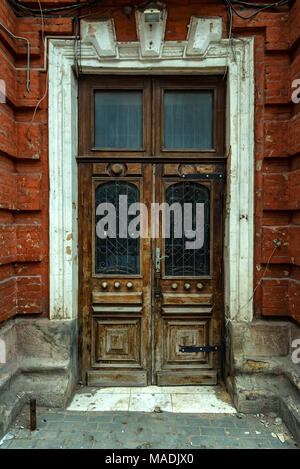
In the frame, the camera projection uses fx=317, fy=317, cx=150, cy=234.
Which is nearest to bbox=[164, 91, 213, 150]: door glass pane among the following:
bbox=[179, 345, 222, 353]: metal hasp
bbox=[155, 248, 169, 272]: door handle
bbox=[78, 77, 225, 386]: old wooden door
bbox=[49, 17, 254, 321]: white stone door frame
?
bbox=[78, 77, 225, 386]: old wooden door

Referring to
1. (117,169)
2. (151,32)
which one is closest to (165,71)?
(151,32)

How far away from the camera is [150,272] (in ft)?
11.6

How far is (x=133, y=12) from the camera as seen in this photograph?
328 cm

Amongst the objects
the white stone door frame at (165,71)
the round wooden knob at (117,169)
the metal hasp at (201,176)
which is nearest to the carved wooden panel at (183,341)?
the white stone door frame at (165,71)

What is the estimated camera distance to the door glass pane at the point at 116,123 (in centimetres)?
359

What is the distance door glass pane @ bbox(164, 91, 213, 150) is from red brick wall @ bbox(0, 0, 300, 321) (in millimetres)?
555

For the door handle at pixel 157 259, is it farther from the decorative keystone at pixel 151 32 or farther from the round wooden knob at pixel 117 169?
the decorative keystone at pixel 151 32

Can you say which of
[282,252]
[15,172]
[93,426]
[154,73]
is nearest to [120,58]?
[154,73]

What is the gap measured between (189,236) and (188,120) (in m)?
1.32

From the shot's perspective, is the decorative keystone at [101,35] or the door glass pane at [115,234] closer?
the decorative keystone at [101,35]

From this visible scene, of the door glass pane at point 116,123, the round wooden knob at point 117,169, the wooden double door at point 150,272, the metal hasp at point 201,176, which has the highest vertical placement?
the door glass pane at point 116,123

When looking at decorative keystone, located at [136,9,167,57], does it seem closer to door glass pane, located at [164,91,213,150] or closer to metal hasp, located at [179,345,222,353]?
door glass pane, located at [164,91,213,150]

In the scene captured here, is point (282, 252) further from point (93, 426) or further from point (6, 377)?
point (6, 377)

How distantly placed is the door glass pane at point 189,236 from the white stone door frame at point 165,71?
29 cm
